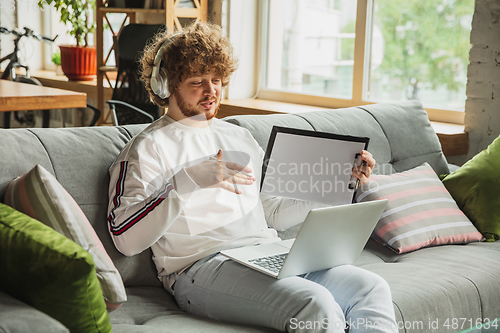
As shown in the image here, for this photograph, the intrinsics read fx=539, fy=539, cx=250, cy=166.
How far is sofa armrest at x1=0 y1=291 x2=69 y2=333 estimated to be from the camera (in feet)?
2.84

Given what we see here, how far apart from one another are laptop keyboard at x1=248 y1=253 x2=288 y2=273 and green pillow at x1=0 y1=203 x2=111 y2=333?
1.54 ft

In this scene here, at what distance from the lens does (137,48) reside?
3.38 m

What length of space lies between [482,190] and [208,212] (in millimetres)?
1153

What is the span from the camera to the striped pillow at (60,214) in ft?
3.96

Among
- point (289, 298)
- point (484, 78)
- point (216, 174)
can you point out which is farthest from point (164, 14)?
point (289, 298)

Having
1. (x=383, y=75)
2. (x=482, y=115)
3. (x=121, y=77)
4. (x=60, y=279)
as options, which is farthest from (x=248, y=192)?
(x=121, y=77)

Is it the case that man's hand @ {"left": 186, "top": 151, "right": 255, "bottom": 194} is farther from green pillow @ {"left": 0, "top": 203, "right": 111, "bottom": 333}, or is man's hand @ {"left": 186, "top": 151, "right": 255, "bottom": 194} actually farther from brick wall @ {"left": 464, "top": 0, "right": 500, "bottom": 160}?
brick wall @ {"left": 464, "top": 0, "right": 500, "bottom": 160}

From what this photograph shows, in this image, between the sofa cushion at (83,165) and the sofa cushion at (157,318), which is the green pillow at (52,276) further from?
the sofa cushion at (83,165)

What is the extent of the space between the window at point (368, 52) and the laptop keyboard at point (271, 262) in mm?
1970

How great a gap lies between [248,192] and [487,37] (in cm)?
170

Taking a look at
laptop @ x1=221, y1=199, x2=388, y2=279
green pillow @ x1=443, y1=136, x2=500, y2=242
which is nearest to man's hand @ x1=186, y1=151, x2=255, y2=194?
laptop @ x1=221, y1=199, x2=388, y2=279

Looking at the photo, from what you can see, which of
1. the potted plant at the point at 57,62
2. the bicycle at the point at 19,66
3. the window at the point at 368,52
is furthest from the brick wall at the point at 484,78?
the potted plant at the point at 57,62

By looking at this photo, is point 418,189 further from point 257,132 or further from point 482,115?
point 482,115

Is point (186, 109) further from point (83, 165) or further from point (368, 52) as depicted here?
point (368, 52)
